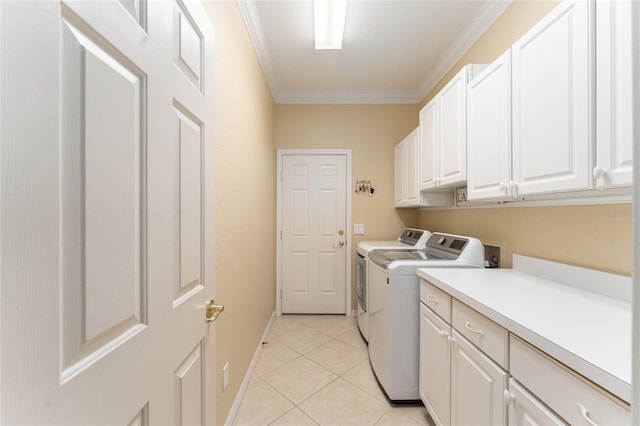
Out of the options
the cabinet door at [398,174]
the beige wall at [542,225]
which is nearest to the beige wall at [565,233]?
the beige wall at [542,225]

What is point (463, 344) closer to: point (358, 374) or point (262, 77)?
point (358, 374)

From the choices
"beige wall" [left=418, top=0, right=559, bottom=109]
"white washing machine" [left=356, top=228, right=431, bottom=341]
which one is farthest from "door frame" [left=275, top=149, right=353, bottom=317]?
"beige wall" [left=418, top=0, right=559, bottom=109]

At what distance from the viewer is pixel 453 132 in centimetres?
185

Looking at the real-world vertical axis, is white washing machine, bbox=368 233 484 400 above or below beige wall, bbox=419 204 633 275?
below

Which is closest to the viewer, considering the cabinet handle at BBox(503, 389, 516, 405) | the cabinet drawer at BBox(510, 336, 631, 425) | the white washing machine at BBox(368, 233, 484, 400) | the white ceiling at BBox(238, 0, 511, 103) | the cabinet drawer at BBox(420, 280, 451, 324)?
the cabinet drawer at BBox(510, 336, 631, 425)

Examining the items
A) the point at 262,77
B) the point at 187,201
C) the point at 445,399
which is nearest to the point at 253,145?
the point at 262,77

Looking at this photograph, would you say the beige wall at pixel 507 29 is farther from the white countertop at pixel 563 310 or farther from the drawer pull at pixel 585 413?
the drawer pull at pixel 585 413

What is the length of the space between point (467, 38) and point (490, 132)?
126cm

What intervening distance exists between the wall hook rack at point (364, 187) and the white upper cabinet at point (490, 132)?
1.65 meters

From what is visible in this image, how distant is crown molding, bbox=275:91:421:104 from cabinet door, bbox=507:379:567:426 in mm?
3093

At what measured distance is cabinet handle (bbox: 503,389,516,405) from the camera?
90 centimetres

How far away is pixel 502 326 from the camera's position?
0.94m

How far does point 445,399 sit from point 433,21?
257 centimetres

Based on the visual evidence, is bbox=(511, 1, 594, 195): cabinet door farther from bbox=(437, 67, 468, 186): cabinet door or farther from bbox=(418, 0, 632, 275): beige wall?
bbox=(437, 67, 468, 186): cabinet door
